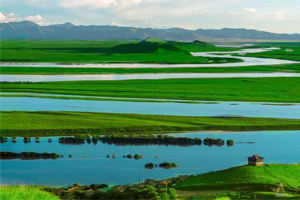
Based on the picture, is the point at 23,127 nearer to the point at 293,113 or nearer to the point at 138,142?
the point at 138,142

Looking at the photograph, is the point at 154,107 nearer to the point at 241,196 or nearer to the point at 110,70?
the point at 241,196

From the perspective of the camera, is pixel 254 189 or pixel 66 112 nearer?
pixel 254 189

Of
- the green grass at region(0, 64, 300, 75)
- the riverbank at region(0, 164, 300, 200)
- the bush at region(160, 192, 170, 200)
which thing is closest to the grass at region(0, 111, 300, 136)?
the riverbank at region(0, 164, 300, 200)

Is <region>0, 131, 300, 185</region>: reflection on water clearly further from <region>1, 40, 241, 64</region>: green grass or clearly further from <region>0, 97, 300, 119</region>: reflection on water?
<region>1, 40, 241, 64</region>: green grass

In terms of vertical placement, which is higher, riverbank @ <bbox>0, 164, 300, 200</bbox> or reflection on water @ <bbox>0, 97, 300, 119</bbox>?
reflection on water @ <bbox>0, 97, 300, 119</bbox>

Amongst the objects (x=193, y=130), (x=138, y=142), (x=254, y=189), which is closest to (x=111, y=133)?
(x=138, y=142)

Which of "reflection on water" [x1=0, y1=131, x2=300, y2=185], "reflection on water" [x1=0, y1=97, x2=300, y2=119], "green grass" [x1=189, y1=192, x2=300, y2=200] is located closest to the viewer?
"green grass" [x1=189, y1=192, x2=300, y2=200]
